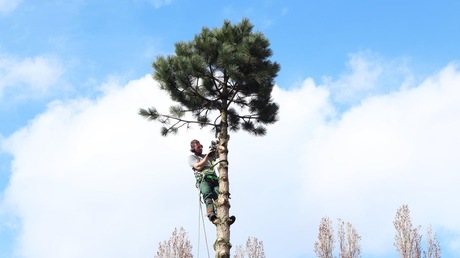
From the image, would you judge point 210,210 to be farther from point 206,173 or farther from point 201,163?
point 201,163

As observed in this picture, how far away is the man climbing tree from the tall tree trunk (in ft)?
0.04

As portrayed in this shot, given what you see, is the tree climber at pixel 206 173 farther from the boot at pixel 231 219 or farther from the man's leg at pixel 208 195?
the boot at pixel 231 219

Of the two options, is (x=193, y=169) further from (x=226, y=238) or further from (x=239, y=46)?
(x=239, y=46)

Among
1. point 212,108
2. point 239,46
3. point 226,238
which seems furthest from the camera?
point 212,108

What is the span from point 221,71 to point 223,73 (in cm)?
4

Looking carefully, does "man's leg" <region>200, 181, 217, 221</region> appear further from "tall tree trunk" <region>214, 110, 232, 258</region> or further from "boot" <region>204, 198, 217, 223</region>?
"tall tree trunk" <region>214, 110, 232, 258</region>

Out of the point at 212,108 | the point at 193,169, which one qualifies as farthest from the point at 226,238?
the point at 212,108

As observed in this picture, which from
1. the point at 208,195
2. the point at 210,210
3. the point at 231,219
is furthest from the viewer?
the point at 208,195

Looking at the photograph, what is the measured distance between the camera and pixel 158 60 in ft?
26.2

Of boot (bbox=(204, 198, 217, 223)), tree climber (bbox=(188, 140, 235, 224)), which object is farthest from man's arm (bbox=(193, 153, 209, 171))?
boot (bbox=(204, 198, 217, 223))

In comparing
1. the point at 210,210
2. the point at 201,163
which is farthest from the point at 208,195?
the point at 201,163

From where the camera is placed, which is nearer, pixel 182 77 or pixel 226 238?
pixel 226 238

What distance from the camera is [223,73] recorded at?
7.77m

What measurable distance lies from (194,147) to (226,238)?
5.23 ft
